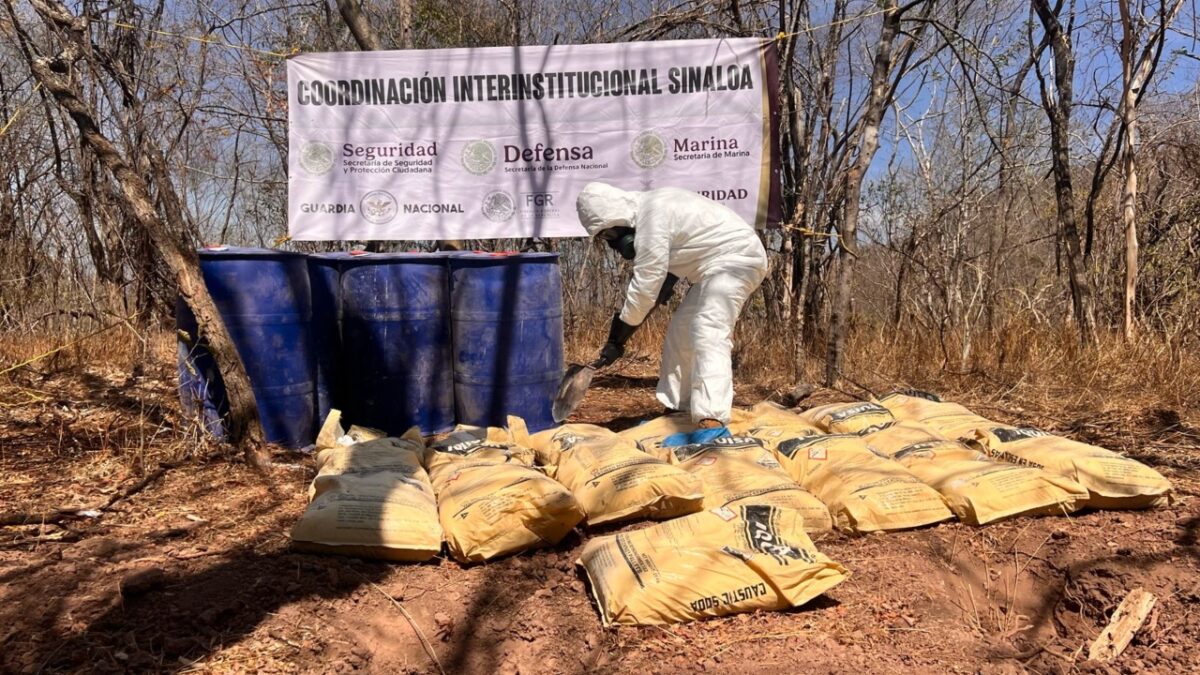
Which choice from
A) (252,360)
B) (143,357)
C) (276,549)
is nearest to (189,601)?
(276,549)

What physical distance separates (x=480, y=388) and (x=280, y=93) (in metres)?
5.89

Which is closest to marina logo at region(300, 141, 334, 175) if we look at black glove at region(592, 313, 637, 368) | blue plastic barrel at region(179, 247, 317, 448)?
blue plastic barrel at region(179, 247, 317, 448)

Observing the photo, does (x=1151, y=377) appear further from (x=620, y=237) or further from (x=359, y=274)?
(x=359, y=274)

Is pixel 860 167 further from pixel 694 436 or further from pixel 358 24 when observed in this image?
pixel 358 24

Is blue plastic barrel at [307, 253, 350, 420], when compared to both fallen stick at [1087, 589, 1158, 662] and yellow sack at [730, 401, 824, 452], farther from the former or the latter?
fallen stick at [1087, 589, 1158, 662]

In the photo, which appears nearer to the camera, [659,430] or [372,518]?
[372,518]

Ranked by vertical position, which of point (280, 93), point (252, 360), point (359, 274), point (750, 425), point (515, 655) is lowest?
point (515, 655)

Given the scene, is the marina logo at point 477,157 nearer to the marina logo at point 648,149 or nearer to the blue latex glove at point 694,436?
the marina logo at point 648,149

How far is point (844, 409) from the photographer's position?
152 inches

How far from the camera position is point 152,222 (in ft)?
10.8

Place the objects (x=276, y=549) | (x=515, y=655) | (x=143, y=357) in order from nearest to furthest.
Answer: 1. (x=515, y=655)
2. (x=276, y=549)
3. (x=143, y=357)

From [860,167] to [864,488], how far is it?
2818 millimetres

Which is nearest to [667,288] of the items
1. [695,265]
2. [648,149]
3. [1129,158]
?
[695,265]

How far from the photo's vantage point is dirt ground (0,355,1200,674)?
1.97m
